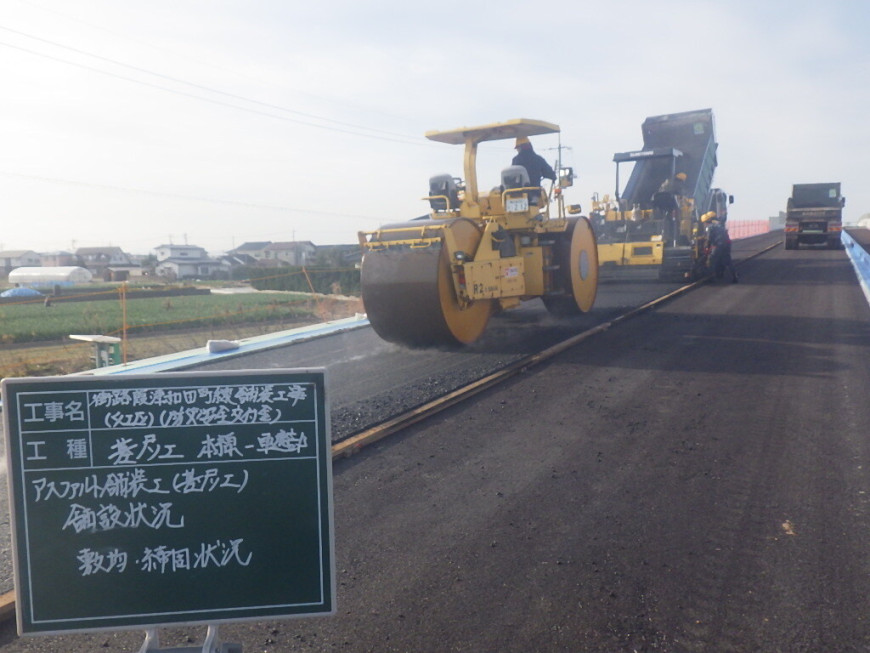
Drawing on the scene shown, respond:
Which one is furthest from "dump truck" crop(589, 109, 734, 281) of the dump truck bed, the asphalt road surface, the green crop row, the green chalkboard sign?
the green chalkboard sign

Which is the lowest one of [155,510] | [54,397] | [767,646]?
[767,646]

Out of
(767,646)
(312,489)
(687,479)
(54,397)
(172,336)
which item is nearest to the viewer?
(54,397)

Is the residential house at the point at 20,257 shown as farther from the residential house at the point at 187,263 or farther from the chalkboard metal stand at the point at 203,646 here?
the chalkboard metal stand at the point at 203,646

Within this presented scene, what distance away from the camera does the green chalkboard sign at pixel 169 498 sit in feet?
8.80

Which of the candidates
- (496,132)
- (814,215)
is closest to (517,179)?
(496,132)

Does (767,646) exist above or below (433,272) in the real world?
below

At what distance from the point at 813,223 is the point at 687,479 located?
100ft

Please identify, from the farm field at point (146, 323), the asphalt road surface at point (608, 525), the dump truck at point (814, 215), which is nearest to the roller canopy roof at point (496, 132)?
the asphalt road surface at point (608, 525)

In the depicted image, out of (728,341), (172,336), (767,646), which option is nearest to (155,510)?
(767,646)

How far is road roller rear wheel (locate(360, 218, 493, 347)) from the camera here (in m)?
9.62

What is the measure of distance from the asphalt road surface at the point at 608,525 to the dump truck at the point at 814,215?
26528mm

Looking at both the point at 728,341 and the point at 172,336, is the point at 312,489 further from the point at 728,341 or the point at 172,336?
the point at 172,336

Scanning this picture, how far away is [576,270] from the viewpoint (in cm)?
1238

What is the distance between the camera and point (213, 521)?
2816 millimetres
